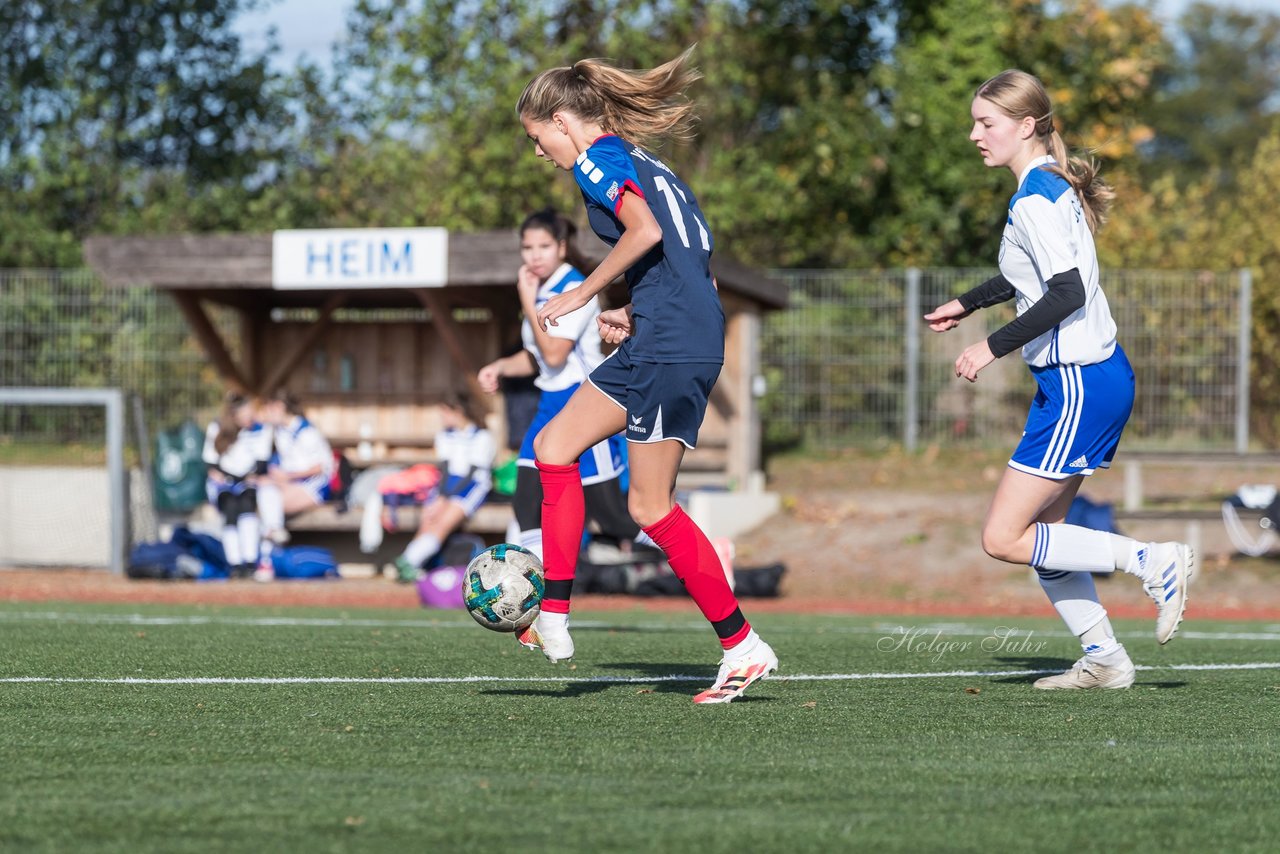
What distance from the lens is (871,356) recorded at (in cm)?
1848

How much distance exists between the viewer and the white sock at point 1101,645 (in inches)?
227

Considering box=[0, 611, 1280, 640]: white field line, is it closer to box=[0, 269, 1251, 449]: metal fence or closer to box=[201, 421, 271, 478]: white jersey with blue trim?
box=[201, 421, 271, 478]: white jersey with blue trim

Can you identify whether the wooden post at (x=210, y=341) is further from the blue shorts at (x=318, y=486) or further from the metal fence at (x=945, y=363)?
the metal fence at (x=945, y=363)

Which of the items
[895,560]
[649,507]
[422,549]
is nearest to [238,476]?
[422,549]

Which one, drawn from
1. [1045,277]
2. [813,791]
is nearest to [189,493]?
[1045,277]

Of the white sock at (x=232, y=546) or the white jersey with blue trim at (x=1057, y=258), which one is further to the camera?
the white sock at (x=232, y=546)

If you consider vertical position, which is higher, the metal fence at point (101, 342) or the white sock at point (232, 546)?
the metal fence at point (101, 342)

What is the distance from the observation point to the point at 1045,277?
5.39 m

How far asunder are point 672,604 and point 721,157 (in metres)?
10.8

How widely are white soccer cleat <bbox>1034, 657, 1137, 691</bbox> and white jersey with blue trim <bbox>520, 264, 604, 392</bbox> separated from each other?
2.51 meters

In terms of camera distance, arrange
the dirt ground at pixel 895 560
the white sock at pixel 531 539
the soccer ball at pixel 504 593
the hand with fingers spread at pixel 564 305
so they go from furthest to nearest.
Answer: the dirt ground at pixel 895 560, the white sock at pixel 531 539, the soccer ball at pixel 504 593, the hand with fingers spread at pixel 564 305

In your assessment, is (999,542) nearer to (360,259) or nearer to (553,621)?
(553,621)

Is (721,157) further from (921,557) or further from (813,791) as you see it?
(813,791)

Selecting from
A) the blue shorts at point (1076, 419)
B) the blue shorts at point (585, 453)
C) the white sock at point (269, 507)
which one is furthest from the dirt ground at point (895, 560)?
the blue shorts at point (1076, 419)
